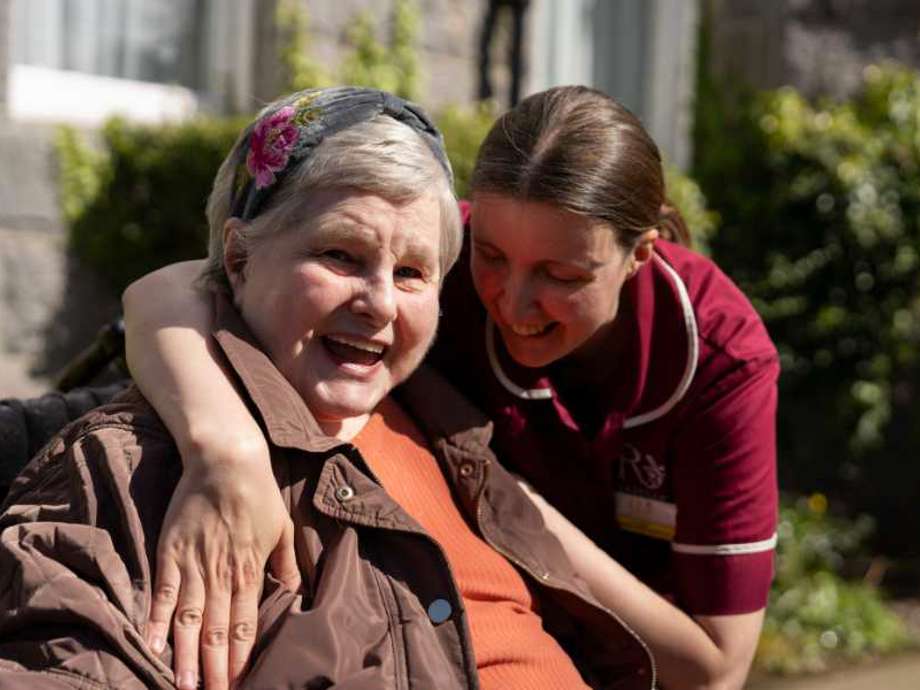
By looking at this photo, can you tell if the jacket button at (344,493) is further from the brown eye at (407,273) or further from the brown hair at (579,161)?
the brown hair at (579,161)

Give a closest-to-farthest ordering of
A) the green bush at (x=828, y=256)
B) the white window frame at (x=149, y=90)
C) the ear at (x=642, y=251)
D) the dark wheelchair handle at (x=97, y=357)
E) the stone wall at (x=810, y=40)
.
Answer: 1. the ear at (x=642, y=251)
2. the dark wheelchair handle at (x=97, y=357)
3. the white window frame at (x=149, y=90)
4. the green bush at (x=828, y=256)
5. the stone wall at (x=810, y=40)

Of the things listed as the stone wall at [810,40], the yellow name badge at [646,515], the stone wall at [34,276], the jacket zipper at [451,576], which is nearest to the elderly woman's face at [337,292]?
the jacket zipper at [451,576]

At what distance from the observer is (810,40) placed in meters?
7.16

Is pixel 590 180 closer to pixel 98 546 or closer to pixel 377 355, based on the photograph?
pixel 377 355

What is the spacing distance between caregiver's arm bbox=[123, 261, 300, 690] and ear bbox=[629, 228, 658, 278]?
2.90 ft

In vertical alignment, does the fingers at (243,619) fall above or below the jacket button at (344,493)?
below

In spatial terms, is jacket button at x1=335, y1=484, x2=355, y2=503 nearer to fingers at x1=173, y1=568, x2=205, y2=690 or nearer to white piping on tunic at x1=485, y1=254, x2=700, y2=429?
fingers at x1=173, y1=568, x2=205, y2=690

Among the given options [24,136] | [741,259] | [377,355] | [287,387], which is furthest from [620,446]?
[741,259]

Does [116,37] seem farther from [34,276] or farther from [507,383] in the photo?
[507,383]

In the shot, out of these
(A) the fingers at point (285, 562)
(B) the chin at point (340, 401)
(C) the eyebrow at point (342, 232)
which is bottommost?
(A) the fingers at point (285, 562)

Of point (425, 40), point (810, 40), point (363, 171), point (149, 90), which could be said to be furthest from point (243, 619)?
point (810, 40)

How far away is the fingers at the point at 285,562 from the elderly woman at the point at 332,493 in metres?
0.01

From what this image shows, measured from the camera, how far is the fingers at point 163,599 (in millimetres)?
2008

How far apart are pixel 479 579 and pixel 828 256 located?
4281 mm
